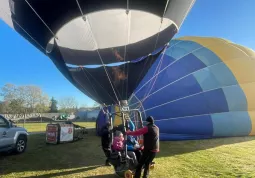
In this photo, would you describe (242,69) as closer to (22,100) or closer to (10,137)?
(10,137)

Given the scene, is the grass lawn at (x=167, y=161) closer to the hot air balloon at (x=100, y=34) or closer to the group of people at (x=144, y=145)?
the group of people at (x=144, y=145)

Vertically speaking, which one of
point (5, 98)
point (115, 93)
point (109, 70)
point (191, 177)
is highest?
point (5, 98)

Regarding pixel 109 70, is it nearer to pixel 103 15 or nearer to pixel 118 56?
pixel 118 56

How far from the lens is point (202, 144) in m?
10.1

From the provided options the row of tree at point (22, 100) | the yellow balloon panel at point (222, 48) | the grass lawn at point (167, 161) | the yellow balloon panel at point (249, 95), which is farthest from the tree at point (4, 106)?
the yellow balloon panel at point (249, 95)

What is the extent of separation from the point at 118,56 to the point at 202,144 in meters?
5.81

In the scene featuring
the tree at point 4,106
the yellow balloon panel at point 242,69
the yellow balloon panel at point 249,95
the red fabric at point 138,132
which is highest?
the tree at point 4,106

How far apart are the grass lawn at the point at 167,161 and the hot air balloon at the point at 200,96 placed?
0.83 metres

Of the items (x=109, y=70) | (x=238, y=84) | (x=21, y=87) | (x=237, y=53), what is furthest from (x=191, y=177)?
(x=21, y=87)

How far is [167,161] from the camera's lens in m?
7.62

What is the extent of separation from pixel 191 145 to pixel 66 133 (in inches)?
250

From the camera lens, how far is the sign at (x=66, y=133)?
12023mm

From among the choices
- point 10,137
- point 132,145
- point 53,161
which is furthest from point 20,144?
point 132,145

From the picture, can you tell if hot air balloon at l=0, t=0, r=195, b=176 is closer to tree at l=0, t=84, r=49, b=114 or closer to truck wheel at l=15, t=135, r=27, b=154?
truck wheel at l=15, t=135, r=27, b=154
